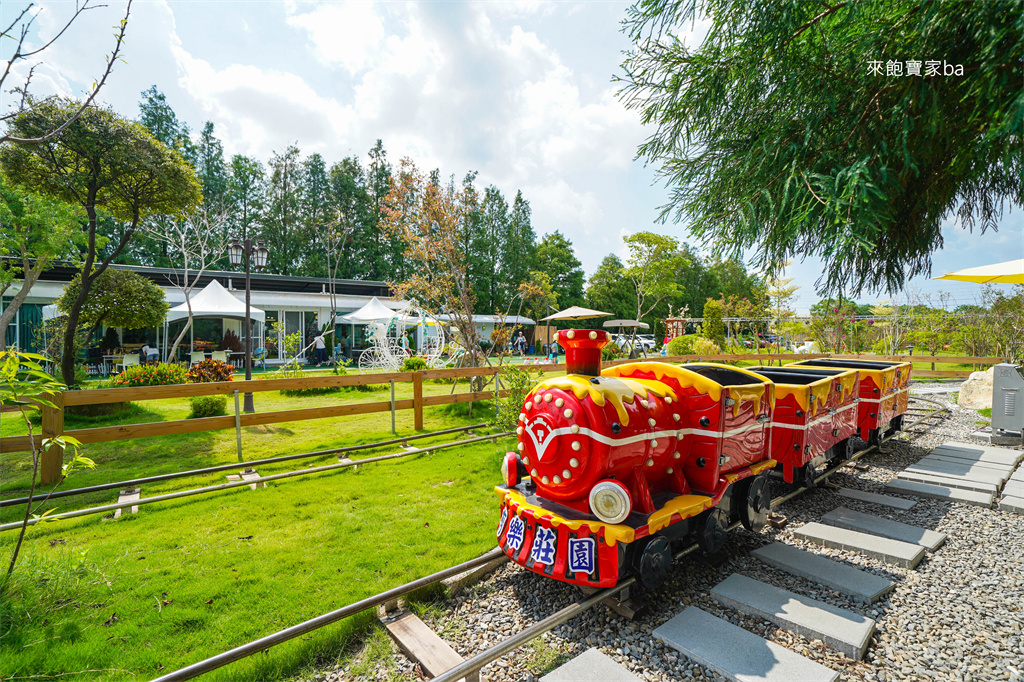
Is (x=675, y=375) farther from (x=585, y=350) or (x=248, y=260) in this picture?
(x=248, y=260)

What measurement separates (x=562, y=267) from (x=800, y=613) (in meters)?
45.1

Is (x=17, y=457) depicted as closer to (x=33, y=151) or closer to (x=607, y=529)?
(x=33, y=151)

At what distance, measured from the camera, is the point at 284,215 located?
37594 mm

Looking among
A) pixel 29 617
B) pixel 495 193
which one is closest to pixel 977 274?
pixel 29 617

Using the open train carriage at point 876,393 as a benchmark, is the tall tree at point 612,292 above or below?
above

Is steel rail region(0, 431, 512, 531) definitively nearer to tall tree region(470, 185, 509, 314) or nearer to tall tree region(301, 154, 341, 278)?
tall tree region(301, 154, 341, 278)

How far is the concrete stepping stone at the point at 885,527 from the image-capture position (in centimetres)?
397

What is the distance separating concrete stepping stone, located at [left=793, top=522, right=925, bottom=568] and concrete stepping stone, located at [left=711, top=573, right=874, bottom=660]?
1.13 meters

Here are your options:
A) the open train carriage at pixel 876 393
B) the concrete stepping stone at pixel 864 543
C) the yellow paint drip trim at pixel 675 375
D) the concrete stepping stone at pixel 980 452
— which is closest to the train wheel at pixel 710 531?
the yellow paint drip trim at pixel 675 375

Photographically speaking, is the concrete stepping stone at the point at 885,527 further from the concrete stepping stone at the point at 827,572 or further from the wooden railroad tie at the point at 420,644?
the wooden railroad tie at the point at 420,644

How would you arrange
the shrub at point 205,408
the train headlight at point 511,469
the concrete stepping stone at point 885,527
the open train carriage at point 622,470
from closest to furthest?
the open train carriage at point 622,470, the train headlight at point 511,469, the concrete stepping stone at point 885,527, the shrub at point 205,408

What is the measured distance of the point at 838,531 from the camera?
4105mm

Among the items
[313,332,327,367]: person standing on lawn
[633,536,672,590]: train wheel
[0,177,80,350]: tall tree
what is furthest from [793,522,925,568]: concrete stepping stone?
[0,177,80,350]: tall tree
